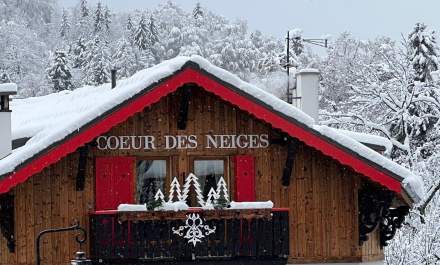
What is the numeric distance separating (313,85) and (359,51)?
8996cm

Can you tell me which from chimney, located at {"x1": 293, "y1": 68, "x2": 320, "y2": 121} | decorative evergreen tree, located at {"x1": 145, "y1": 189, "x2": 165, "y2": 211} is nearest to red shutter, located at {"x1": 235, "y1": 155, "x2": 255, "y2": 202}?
decorative evergreen tree, located at {"x1": 145, "y1": 189, "x2": 165, "y2": 211}

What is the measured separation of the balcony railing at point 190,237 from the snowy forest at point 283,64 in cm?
601

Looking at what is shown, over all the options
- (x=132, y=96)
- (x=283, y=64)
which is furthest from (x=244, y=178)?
(x=283, y=64)

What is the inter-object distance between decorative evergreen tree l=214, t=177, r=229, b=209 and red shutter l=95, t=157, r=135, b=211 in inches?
63.7

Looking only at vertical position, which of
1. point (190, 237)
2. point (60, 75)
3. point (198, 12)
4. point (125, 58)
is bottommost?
point (190, 237)

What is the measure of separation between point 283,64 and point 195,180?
31.3ft

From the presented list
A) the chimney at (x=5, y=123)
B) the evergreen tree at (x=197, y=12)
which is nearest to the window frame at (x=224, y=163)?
the chimney at (x=5, y=123)

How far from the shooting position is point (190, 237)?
81.8 feet

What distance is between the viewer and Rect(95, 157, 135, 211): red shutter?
25.2 meters

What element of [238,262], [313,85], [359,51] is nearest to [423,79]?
[313,85]

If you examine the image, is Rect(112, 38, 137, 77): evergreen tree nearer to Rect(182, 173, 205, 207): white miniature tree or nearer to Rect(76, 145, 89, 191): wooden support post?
Rect(182, 173, 205, 207): white miniature tree

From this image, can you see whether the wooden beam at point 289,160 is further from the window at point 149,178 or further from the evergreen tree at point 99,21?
the evergreen tree at point 99,21

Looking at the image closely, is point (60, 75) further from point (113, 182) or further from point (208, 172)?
point (113, 182)

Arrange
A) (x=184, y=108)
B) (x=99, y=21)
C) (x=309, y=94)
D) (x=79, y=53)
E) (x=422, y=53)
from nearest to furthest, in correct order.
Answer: (x=184, y=108) < (x=309, y=94) < (x=422, y=53) < (x=79, y=53) < (x=99, y=21)
